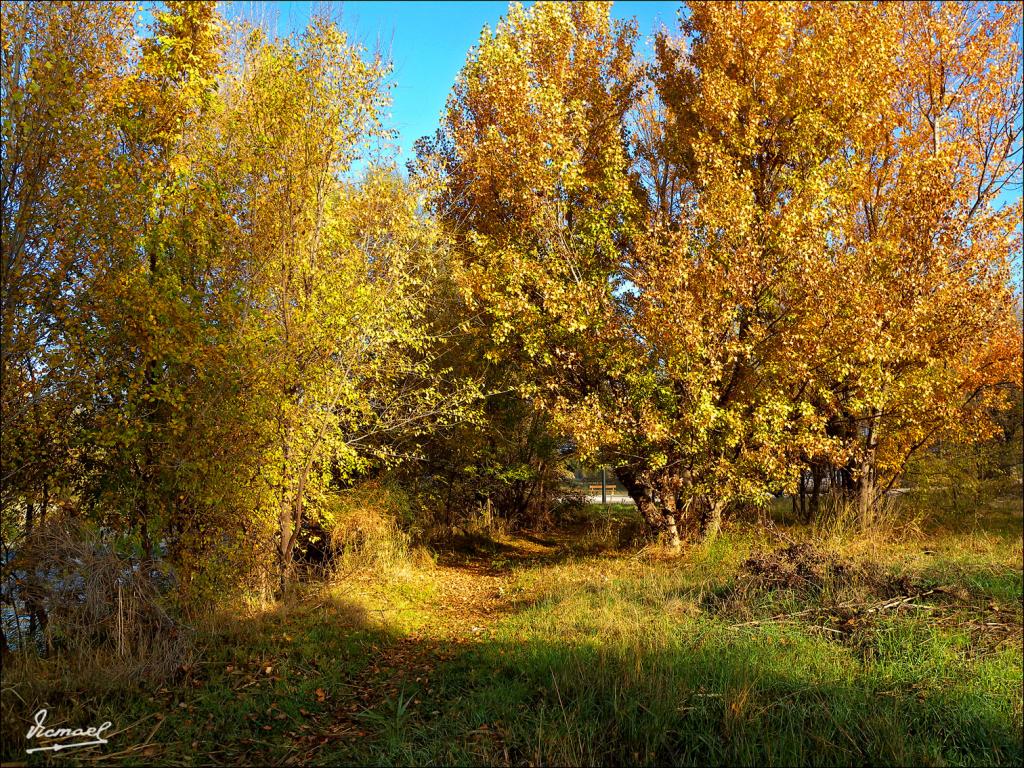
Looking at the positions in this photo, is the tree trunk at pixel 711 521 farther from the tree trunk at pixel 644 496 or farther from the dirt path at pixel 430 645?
the dirt path at pixel 430 645

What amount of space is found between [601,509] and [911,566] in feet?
41.9

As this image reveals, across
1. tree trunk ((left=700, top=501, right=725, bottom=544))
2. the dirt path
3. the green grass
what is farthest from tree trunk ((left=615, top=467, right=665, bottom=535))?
the green grass

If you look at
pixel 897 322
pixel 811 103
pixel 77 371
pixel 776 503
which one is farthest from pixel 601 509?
pixel 77 371

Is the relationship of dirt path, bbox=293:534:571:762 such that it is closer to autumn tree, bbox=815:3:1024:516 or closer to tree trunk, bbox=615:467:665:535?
tree trunk, bbox=615:467:665:535

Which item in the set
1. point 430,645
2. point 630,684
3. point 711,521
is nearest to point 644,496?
point 711,521

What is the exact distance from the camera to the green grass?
3.92m

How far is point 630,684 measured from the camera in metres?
4.63

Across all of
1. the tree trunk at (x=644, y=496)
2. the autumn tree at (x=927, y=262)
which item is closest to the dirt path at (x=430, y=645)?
the tree trunk at (x=644, y=496)

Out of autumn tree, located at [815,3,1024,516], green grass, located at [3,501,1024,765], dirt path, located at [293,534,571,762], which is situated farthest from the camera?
autumn tree, located at [815,3,1024,516]

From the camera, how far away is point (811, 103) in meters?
9.86

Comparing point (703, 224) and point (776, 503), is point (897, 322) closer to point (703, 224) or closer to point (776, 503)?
point (703, 224)

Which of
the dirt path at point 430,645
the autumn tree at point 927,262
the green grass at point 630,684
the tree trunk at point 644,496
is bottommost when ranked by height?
the dirt path at point 430,645

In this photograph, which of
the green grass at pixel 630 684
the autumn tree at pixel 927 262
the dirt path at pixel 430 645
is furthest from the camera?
the autumn tree at pixel 927 262

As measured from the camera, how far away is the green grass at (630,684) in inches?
154
